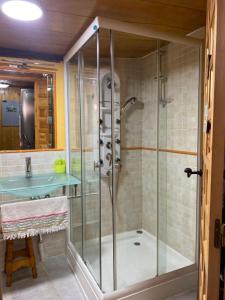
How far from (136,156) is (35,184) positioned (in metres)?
1.24

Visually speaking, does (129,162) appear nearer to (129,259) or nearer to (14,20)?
(129,259)

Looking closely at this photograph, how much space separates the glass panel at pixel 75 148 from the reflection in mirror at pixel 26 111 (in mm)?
202

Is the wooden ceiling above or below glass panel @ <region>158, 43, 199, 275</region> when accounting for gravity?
above

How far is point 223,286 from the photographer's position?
2.87 feet

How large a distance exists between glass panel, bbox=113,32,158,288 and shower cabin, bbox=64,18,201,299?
0.01 metres

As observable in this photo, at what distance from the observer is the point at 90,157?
221 cm

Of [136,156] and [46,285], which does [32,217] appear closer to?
[46,285]

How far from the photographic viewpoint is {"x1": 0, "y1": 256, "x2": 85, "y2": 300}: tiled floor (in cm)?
194

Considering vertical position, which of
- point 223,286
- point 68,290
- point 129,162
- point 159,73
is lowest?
point 68,290

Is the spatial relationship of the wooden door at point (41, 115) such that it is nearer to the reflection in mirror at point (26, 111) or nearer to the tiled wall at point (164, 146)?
the reflection in mirror at point (26, 111)

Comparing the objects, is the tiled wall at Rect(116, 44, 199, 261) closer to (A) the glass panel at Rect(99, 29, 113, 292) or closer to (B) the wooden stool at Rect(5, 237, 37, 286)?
(A) the glass panel at Rect(99, 29, 113, 292)

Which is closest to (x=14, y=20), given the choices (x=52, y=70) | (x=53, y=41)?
(x=53, y=41)

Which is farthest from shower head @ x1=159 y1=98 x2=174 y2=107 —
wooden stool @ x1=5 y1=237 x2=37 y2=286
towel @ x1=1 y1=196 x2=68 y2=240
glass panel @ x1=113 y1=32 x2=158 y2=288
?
wooden stool @ x1=5 y1=237 x2=37 y2=286

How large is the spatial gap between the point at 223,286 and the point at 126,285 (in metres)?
1.20
